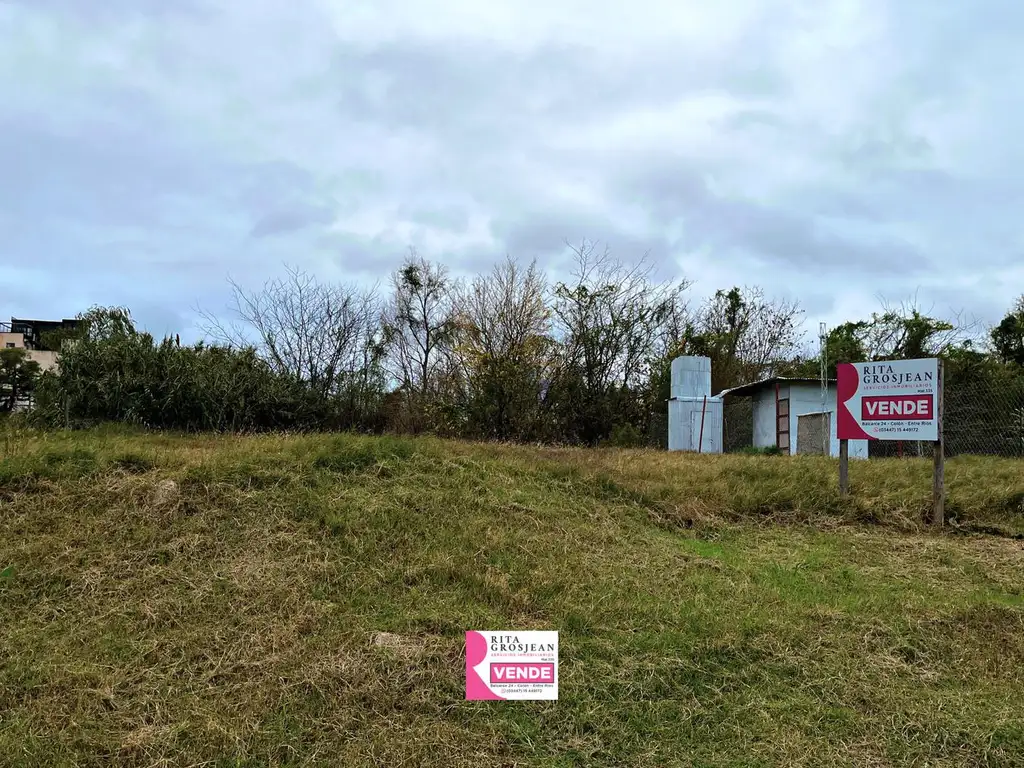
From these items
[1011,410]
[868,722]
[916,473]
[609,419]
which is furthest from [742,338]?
[868,722]

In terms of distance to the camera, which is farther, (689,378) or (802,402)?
(802,402)

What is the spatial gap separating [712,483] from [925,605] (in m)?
2.85

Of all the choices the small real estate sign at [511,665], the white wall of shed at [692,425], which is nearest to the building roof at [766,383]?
the white wall of shed at [692,425]

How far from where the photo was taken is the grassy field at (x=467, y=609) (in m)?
3.01

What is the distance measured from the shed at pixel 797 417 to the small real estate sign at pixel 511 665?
11732 mm

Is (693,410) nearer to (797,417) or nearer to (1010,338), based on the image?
(797,417)

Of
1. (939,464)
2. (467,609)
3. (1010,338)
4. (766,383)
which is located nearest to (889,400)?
(939,464)

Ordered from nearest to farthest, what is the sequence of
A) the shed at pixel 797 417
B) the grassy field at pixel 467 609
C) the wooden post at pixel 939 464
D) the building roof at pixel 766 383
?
the grassy field at pixel 467 609
the wooden post at pixel 939 464
the shed at pixel 797 417
the building roof at pixel 766 383

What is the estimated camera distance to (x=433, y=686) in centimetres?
334

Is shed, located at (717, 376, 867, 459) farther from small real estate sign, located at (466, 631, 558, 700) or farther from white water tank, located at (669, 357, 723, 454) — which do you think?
small real estate sign, located at (466, 631, 558, 700)

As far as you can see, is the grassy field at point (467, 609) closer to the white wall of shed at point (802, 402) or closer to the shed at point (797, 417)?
the shed at point (797, 417)

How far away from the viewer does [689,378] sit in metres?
13.7

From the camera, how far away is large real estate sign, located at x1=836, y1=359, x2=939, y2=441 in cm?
673

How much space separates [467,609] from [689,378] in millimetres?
10378
